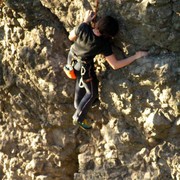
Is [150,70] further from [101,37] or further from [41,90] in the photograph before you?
[41,90]

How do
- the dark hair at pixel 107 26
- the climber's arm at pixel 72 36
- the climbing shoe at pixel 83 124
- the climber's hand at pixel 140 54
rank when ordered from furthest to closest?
the climbing shoe at pixel 83 124
the climber's arm at pixel 72 36
the climber's hand at pixel 140 54
the dark hair at pixel 107 26

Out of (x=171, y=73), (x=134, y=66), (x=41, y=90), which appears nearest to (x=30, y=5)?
(x=41, y=90)

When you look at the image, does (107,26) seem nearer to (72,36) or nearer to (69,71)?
(72,36)

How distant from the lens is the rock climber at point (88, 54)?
4.23m

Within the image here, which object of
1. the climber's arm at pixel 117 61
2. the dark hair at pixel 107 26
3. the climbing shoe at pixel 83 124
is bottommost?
the climbing shoe at pixel 83 124

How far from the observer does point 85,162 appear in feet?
17.5

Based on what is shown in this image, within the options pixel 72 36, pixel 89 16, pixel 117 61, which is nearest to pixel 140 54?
pixel 117 61

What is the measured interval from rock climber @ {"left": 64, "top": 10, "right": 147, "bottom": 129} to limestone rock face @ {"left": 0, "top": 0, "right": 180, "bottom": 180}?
93mm

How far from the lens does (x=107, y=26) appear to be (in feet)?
13.6

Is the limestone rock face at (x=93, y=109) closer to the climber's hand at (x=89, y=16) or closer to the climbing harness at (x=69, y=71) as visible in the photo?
the climber's hand at (x=89, y=16)

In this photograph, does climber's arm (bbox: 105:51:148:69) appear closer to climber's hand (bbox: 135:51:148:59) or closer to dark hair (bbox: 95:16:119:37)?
climber's hand (bbox: 135:51:148:59)

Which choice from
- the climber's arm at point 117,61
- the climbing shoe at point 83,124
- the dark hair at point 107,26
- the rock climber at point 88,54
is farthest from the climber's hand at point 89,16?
the climbing shoe at point 83,124

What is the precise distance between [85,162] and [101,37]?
62.9 inches

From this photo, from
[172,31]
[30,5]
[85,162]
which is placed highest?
[30,5]
